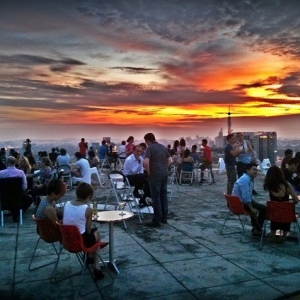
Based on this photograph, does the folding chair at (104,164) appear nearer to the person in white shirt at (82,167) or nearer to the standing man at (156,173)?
the person in white shirt at (82,167)

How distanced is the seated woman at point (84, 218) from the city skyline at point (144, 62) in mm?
5477

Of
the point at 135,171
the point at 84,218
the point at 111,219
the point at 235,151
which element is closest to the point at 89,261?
the point at 111,219

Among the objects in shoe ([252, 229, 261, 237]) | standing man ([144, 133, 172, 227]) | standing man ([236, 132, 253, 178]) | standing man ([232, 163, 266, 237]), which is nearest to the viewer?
standing man ([232, 163, 266, 237])

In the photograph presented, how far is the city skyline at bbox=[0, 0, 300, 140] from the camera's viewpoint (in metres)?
9.10

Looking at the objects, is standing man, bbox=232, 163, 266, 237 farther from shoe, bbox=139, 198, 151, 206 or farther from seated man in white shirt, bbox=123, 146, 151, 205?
shoe, bbox=139, 198, 151, 206

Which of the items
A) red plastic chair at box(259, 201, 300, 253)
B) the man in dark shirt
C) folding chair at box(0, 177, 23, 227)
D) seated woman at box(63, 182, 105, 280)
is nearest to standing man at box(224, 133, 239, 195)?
the man in dark shirt

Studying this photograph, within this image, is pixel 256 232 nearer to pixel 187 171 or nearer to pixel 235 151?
pixel 235 151

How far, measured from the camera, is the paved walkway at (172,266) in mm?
3805

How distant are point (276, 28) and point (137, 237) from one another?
7474mm

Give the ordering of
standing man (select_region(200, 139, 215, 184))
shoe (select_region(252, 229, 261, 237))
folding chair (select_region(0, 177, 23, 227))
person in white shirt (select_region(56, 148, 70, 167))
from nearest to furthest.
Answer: shoe (select_region(252, 229, 261, 237))
folding chair (select_region(0, 177, 23, 227))
person in white shirt (select_region(56, 148, 70, 167))
standing man (select_region(200, 139, 215, 184))

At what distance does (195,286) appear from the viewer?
3943mm

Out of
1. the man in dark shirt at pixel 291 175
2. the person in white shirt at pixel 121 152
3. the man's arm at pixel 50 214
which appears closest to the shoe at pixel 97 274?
the man's arm at pixel 50 214

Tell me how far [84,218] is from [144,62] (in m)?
9.85

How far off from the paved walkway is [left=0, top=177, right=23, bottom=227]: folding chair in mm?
397
